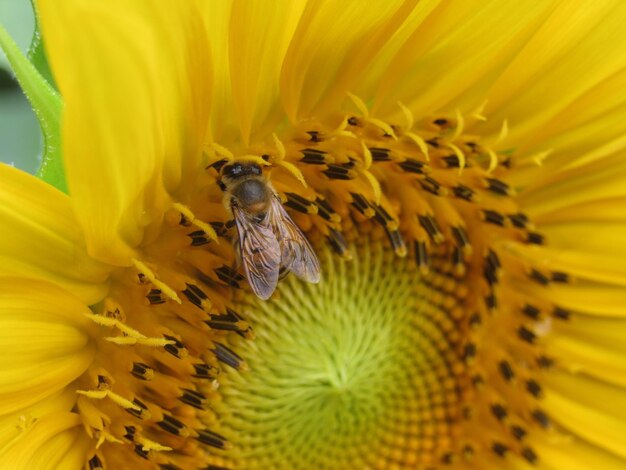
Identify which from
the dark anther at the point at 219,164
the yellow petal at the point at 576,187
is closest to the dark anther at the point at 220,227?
the dark anther at the point at 219,164

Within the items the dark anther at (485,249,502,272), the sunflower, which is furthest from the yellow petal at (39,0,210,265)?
the dark anther at (485,249,502,272)

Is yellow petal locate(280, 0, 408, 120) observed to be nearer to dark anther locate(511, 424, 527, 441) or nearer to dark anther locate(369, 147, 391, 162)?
dark anther locate(369, 147, 391, 162)

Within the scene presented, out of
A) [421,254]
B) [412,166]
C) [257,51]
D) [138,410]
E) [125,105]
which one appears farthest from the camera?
[421,254]

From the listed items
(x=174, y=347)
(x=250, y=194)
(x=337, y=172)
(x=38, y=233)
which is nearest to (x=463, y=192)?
(x=337, y=172)

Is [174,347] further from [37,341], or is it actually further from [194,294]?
[37,341]

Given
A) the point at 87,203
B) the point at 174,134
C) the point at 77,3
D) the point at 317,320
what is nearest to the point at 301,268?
the point at 317,320

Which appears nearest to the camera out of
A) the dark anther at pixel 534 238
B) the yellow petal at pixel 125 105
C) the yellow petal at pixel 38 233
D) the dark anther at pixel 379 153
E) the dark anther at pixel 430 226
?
the yellow petal at pixel 125 105

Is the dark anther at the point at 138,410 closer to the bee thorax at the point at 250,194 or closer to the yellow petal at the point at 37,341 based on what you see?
the yellow petal at the point at 37,341
